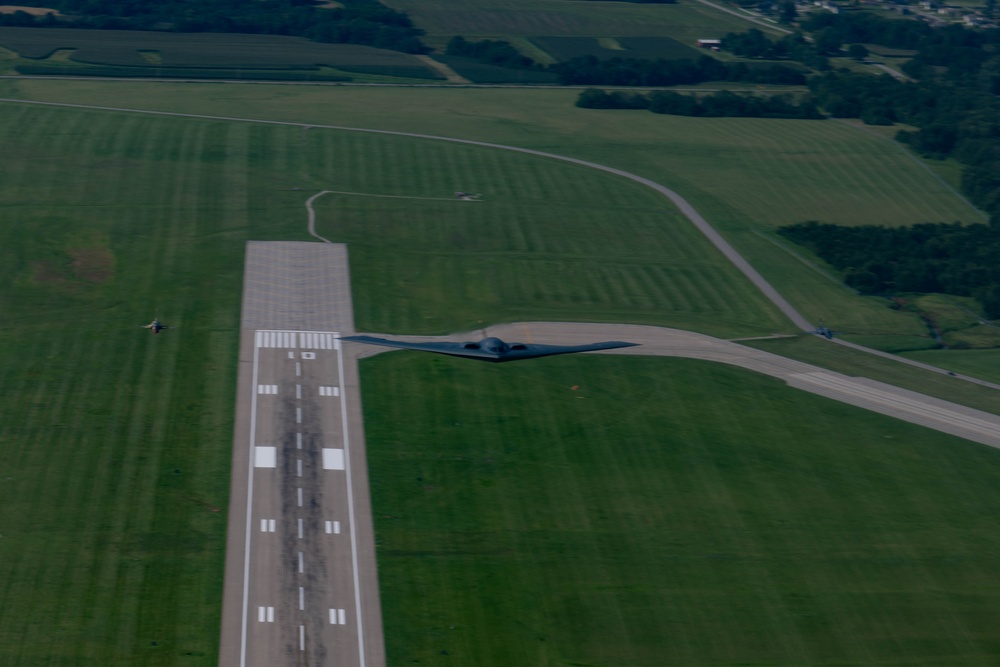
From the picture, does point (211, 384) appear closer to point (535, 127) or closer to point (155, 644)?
point (155, 644)

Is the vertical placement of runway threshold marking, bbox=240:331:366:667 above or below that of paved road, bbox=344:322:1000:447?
below

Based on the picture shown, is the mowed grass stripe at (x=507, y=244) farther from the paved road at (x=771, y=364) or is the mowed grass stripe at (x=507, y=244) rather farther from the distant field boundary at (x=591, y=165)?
the paved road at (x=771, y=364)

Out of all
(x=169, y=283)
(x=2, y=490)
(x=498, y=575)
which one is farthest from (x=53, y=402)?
(x=498, y=575)

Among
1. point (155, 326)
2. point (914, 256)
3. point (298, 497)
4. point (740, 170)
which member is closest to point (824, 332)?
point (914, 256)

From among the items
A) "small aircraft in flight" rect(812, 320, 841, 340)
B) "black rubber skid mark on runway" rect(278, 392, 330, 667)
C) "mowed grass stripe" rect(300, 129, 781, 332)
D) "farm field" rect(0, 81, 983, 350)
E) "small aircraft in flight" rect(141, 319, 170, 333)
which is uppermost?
"farm field" rect(0, 81, 983, 350)

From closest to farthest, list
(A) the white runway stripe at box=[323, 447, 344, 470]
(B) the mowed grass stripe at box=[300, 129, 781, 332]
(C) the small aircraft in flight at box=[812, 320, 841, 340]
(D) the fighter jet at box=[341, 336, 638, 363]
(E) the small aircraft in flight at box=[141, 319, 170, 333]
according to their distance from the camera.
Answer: (D) the fighter jet at box=[341, 336, 638, 363]
(A) the white runway stripe at box=[323, 447, 344, 470]
(E) the small aircraft in flight at box=[141, 319, 170, 333]
(B) the mowed grass stripe at box=[300, 129, 781, 332]
(C) the small aircraft in flight at box=[812, 320, 841, 340]

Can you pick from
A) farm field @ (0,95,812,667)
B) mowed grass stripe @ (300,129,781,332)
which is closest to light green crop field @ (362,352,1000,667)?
mowed grass stripe @ (300,129,781,332)

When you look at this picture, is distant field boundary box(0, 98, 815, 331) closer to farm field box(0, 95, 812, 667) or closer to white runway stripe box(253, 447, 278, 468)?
farm field box(0, 95, 812, 667)

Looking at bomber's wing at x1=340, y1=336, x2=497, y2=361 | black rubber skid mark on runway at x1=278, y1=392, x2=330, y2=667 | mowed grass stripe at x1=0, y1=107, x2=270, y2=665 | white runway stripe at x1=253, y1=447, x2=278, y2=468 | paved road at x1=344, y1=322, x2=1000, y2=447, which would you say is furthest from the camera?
paved road at x1=344, y1=322, x2=1000, y2=447

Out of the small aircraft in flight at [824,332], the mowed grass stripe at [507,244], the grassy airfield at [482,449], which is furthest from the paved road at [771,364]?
the small aircraft in flight at [824,332]
